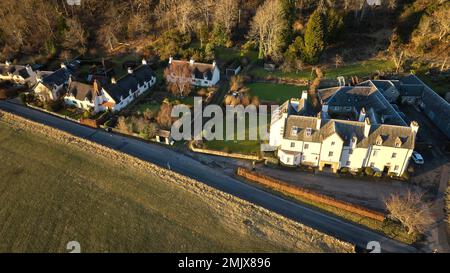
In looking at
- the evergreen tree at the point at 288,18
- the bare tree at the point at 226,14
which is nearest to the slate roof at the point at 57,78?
the bare tree at the point at 226,14

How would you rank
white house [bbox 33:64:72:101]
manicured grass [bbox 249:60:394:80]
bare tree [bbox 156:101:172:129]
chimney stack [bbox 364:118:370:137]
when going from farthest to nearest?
manicured grass [bbox 249:60:394:80] < white house [bbox 33:64:72:101] < bare tree [bbox 156:101:172:129] < chimney stack [bbox 364:118:370:137]

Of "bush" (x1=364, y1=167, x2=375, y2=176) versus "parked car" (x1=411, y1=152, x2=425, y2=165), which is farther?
"parked car" (x1=411, y1=152, x2=425, y2=165)

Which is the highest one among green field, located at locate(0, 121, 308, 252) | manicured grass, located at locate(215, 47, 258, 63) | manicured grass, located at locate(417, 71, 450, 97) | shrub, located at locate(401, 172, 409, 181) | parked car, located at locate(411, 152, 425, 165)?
manicured grass, located at locate(215, 47, 258, 63)

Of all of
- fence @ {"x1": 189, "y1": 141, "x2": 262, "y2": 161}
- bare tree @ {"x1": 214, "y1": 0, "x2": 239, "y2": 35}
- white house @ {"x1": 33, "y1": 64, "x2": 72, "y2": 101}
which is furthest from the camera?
bare tree @ {"x1": 214, "y1": 0, "x2": 239, "y2": 35}

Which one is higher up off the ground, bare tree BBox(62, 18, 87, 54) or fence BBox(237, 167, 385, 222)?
bare tree BBox(62, 18, 87, 54)

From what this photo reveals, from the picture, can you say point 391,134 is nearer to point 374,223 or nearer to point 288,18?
point 374,223

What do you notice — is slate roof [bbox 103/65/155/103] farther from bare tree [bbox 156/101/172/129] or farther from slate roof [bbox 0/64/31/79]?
slate roof [bbox 0/64/31/79]
